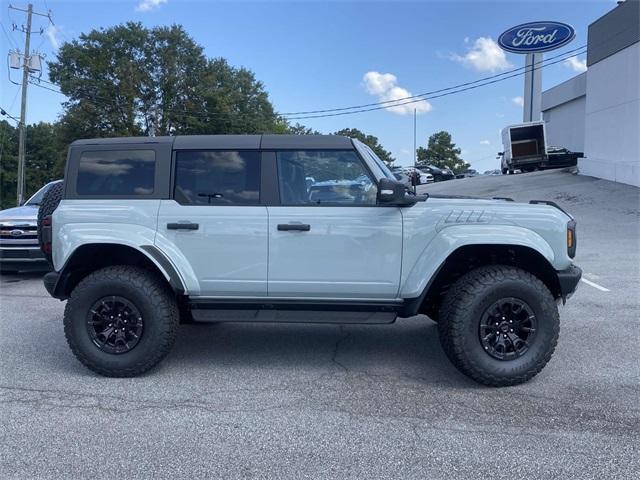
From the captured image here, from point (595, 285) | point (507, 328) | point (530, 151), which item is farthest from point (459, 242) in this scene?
point (530, 151)

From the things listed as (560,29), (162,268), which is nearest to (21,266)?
(162,268)

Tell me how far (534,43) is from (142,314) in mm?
38720

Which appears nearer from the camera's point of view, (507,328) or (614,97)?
(507,328)

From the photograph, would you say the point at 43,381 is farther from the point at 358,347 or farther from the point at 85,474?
the point at 358,347

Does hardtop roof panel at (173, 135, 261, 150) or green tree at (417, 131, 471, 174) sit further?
green tree at (417, 131, 471, 174)

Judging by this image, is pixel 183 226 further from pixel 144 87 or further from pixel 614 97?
pixel 144 87

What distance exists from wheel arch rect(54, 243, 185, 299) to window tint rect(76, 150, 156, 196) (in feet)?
1.61

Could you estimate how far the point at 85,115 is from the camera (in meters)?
36.0

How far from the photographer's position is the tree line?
120 feet

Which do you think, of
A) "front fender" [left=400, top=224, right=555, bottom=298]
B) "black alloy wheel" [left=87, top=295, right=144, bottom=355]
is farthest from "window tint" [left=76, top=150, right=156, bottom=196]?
"front fender" [left=400, top=224, right=555, bottom=298]

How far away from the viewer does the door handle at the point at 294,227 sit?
434 centimetres

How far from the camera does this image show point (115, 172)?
182 inches

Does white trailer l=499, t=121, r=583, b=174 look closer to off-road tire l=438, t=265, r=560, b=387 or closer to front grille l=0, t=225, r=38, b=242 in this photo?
front grille l=0, t=225, r=38, b=242

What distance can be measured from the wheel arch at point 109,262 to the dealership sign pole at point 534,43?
37.6m
